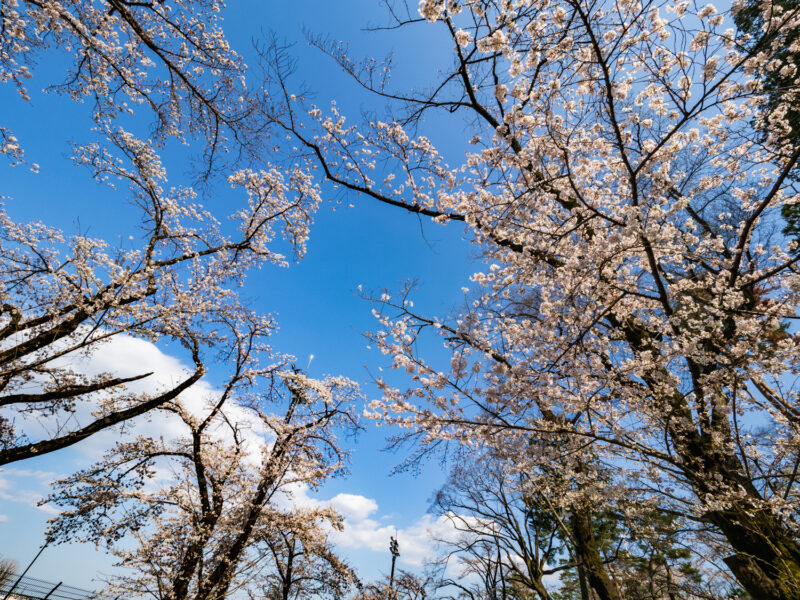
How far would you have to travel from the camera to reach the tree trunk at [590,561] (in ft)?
24.3

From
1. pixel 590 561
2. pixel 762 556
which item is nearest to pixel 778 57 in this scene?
pixel 762 556

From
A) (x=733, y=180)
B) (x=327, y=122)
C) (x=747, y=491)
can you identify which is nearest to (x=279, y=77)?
(x=327, y=122)

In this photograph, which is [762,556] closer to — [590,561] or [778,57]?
[590,561]

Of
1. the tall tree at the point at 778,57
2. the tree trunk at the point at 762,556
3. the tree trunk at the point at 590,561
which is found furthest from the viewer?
the tree trunk at the point at 590,561

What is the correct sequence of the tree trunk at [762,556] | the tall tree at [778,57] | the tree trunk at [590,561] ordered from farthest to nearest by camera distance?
the tree trunk at [590,561], the tree trunk at [762,556], the tall tree at [778,57]

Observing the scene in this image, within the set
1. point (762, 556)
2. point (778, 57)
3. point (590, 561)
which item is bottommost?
point (762, 556)

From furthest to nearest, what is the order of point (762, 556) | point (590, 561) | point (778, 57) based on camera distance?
point (590, 561), point (778, 57), point (762, 556)

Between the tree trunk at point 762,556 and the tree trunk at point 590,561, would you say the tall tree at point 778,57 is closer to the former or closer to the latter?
the tree trunk at point 762,556

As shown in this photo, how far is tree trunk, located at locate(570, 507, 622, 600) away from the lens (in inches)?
291

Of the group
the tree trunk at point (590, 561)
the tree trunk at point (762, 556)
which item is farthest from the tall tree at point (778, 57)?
the tree trunk at point (590, 561)

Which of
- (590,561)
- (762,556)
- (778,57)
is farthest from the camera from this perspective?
(590,561)

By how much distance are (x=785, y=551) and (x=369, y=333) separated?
5.41 m

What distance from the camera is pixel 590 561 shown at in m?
8.02

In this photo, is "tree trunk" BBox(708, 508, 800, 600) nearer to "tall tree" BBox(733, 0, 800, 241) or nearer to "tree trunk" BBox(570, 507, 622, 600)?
"tree trunk" BBox(570, 507, 622, 600)
